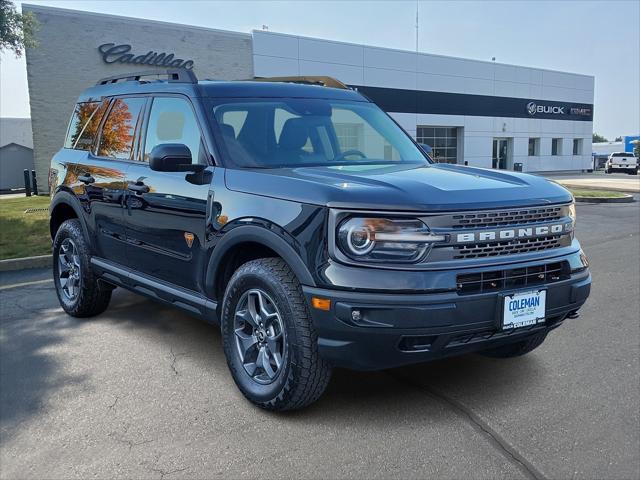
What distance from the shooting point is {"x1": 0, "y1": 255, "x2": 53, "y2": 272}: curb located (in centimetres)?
800

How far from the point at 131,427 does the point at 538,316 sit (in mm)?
2358

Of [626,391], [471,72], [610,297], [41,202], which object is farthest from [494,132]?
[626,391]

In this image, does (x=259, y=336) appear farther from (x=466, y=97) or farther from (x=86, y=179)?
(x=466, y=97)

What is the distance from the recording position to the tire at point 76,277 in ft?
17.3

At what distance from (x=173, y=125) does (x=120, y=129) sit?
897 millimetres

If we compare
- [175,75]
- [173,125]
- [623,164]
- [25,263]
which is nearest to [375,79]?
[623,164]

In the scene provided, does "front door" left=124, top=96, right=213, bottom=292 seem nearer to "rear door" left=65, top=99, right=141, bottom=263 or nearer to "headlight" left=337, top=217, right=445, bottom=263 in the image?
"rear door" left=65, top=99, right=141, bottom=263

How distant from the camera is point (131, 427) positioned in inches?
131

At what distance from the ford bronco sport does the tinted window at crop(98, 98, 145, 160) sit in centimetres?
2

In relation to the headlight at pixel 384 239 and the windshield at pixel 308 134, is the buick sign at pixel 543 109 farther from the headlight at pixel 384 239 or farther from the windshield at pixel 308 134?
the headlight at pixel 384 239

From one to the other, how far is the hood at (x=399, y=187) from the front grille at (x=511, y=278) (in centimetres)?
36

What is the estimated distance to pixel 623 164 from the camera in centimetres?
4750

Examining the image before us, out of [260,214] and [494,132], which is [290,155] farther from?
[494,132]

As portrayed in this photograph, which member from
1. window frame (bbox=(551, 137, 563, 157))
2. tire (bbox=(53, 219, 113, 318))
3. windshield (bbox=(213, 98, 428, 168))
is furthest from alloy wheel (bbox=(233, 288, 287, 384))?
window frame (bbox=(551, 137, 563, 157))
